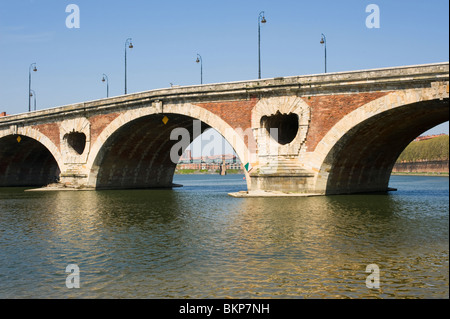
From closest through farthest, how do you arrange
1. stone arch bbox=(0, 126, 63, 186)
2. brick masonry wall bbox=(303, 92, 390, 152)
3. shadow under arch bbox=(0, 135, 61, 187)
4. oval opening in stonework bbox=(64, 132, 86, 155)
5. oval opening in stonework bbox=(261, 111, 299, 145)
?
brick masonry wall bbox=(303, 92, 390, 152), oval opening in stonework bbox=(261, 111, 299, 145), oval opening in stonework bbox=(64, 132, 86, 155), stone arch bbox=(0, 126, 63, 186), shadow under arch bbox=(0, 135, 61, 187)

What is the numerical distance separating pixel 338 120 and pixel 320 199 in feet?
13.7

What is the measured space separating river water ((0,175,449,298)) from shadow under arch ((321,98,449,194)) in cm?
703

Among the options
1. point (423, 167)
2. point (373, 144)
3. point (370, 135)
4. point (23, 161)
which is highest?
point (370, 135)

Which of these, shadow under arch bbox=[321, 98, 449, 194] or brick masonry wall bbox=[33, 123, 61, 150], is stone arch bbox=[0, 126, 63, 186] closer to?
brick masonry wall bbox=[33, 123, 61, 150]

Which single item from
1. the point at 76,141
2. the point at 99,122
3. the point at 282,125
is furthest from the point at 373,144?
the point at 76,141

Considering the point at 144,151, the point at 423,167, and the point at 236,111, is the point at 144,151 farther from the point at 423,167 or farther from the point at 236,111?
the point at 423,167

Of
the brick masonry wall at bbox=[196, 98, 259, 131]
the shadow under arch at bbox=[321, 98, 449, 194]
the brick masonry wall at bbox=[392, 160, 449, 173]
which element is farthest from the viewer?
the brick masonry wall at bbox=[392, 160, 449, 173]

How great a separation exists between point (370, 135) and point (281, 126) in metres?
4.96

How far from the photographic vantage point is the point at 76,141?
126ft

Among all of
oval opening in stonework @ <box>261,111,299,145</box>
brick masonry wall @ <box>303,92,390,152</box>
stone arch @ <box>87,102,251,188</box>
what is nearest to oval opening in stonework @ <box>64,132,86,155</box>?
stone arch @ <box>87,102,251,188</box>

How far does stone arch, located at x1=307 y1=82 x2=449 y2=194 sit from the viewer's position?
23.0m

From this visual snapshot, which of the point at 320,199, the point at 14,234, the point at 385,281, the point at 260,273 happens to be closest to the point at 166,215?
the point at 14,234

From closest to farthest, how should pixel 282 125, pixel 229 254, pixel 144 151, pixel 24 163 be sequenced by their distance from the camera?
pixel 229 254
pixel 282 125
pixel 144 151
pixel 24 163
